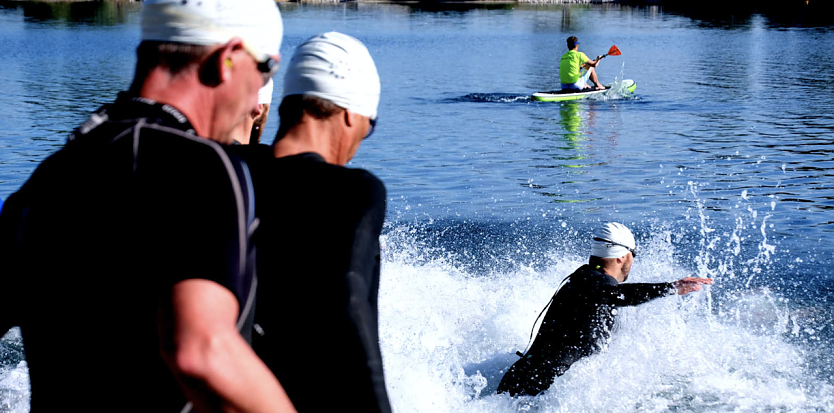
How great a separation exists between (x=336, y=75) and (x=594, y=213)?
11.6 meters

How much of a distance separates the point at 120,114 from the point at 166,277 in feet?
1.36

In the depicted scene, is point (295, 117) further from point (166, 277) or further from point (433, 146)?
point (433, 146)

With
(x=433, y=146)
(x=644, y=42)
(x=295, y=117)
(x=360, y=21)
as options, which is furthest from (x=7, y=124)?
(x=360, y=21)

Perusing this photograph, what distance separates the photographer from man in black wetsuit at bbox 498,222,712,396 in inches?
242

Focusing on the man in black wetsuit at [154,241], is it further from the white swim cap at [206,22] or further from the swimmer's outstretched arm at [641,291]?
the swimmer's outstretched arm at [641,291]

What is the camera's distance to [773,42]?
1939 inches

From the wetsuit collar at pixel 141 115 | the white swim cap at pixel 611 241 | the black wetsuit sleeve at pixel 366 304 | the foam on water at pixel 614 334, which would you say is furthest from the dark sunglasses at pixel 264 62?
Answer: the foam on water at pixel 614 334

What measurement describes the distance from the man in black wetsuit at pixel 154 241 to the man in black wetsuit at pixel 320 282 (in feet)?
0.90

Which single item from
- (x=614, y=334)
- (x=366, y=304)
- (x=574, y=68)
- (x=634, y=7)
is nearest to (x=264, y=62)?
(x=366, y=304)

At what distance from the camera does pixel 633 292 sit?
6109mm

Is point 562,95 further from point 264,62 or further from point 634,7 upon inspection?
point 634,7

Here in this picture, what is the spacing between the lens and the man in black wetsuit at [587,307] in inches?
242

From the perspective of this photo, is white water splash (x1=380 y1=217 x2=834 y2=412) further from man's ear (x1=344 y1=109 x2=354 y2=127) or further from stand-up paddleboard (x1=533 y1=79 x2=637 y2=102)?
stand-up paddleboard (x1=533 y1=79 x2=637 y2=102)

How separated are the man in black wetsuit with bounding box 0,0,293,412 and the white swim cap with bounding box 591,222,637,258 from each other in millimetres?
Answer: 4748
